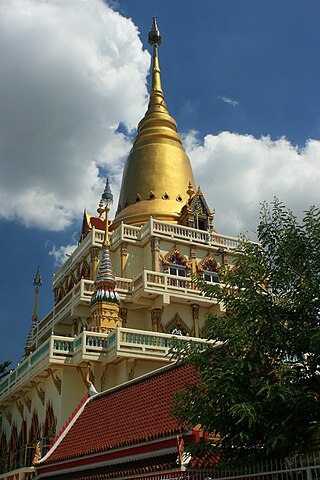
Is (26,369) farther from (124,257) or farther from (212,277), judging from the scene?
(212,277)

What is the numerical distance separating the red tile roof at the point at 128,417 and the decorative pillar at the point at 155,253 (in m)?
10.7

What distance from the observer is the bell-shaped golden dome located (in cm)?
3058

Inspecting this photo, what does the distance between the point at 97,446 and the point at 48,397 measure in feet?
33.2

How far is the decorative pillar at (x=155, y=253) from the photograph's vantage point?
2572cm

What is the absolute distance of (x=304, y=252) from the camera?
9016 mm

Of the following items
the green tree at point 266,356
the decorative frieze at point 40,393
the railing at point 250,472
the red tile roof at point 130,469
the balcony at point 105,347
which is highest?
the balcony at point 105,347

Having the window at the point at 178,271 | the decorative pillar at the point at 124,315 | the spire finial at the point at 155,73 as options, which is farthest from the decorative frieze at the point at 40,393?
the spire finial at the point at 155,73

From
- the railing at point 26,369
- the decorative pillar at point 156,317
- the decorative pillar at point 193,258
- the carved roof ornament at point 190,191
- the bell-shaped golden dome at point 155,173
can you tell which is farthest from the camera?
the carved roof ornament at point 190,191

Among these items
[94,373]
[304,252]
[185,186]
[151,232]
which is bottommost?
[304,252]

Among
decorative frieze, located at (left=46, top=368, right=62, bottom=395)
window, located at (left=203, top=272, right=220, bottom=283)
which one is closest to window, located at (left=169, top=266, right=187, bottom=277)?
window, located at (left=203, top=272, right=220, bottom=283)

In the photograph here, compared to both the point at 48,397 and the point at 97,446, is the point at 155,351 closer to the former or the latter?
the point at 48,397

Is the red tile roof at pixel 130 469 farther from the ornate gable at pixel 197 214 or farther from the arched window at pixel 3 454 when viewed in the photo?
the ornate gable at pixel 197 214

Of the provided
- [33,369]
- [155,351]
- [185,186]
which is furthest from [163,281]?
[185,186]

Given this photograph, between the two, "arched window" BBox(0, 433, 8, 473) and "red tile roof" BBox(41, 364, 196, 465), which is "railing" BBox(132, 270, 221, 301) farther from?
"arched window" BBox(0, 433, 8, 473)
